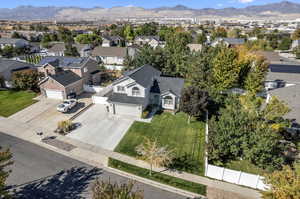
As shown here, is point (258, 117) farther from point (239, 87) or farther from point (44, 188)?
point (44, 188)

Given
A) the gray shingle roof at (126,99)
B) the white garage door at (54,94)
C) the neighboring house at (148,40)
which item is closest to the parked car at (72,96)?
the white garage door at (54,94)

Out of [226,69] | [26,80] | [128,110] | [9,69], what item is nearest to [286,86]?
[226,69]

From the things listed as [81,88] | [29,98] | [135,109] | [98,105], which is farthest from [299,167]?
[29,98]

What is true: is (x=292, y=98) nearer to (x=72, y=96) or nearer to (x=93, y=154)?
(x=93, y=154)

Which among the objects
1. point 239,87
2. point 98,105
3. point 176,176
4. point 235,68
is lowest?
point 176,176

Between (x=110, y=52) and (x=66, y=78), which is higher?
(x=110, y=52)

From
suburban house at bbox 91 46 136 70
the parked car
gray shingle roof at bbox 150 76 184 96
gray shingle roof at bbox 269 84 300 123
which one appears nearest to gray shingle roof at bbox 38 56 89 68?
the parked car

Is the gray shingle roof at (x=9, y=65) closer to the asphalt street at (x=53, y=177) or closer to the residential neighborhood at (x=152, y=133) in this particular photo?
the residential neighborhood at (x=152, y=133)
